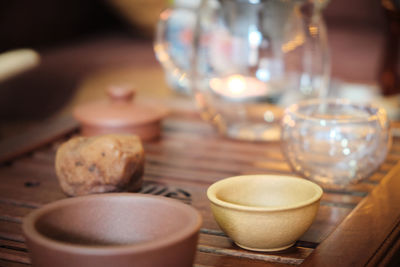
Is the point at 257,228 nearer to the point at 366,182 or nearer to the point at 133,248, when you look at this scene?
the point at 133,248

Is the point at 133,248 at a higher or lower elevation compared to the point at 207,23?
lower

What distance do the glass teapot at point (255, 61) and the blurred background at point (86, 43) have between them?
77cm

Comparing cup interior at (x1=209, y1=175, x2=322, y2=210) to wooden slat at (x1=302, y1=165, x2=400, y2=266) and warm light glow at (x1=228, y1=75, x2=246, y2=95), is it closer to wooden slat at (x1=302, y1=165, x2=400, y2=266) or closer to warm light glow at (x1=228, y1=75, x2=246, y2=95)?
wooden slat at (x1=302, y1=165, x2=400, y2=266)

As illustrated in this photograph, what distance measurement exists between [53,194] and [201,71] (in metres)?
0.44

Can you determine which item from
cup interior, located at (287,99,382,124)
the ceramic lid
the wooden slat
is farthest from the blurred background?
the wooden slat

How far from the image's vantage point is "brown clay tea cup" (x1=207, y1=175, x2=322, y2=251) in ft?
1.88

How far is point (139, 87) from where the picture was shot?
75.2 inches

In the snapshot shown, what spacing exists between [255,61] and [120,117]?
0.91ft

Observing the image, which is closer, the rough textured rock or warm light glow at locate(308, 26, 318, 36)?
the rough textured rock

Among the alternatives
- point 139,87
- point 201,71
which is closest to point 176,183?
point 201,71

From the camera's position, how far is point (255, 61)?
1.10 metres

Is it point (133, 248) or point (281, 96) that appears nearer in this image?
point (133, 248)

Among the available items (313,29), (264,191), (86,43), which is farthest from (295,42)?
(86,43)

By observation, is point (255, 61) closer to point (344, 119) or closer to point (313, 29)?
point (313, 29)
